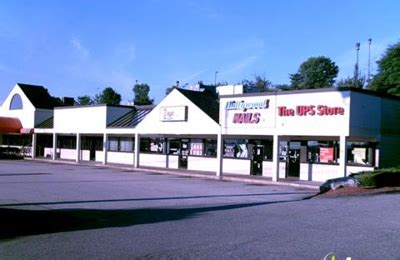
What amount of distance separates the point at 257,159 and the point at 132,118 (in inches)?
546

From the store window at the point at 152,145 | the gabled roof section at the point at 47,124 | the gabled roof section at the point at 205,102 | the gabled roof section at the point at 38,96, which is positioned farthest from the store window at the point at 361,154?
the gabled roof section at the point at 38,96

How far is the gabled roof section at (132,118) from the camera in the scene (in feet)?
135

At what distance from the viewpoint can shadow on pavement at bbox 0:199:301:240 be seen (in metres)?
11.5

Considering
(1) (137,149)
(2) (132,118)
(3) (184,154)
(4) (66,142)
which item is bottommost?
(3) (184,154)

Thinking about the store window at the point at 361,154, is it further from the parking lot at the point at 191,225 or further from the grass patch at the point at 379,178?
the parking lot at the point at 191,225

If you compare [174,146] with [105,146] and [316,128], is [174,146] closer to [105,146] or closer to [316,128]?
[105,146]

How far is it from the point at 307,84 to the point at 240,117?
2614 inches

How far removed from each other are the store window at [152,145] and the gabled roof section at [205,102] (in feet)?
16.4

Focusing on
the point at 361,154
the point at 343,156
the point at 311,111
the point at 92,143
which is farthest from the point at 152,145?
the point at 343,156

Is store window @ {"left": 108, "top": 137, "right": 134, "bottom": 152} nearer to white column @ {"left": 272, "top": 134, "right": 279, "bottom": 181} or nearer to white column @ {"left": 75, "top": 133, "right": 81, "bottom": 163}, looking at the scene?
white column @ {"left": 75, "top": 133, "right": 81, "bottom": 163}

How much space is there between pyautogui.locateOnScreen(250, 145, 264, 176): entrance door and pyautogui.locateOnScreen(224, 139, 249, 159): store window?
58 centimetres

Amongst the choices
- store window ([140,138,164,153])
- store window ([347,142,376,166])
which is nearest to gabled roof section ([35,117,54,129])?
store window ([140,138,164,153])

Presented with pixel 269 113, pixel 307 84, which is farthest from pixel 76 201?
pixel 307 84

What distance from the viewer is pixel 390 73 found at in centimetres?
4394
